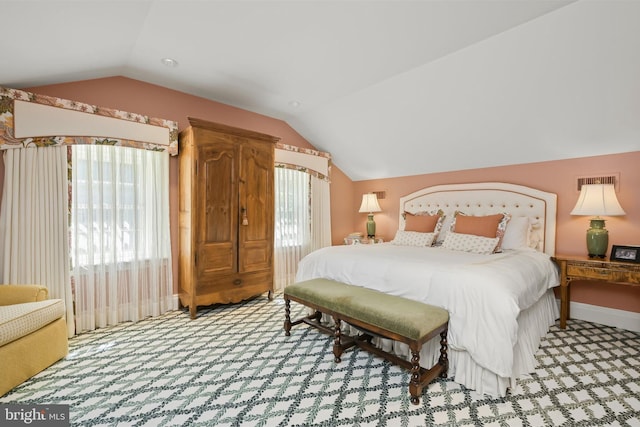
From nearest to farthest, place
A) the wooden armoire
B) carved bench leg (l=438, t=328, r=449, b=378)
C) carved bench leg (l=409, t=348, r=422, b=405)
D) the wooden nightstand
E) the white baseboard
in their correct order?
carved bench leg (l=409, t=348, r=422, b=405)
carved bench leg (l=438, t=328, r=449, b=378)
the wooden nightstand
the white baseboard
the wooden armoire

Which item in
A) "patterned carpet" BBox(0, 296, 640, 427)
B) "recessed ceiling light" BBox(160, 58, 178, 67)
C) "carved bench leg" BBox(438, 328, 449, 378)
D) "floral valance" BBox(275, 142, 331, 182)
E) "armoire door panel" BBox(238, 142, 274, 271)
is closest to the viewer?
"patterned carpet" BBox(0, 296, 640, 427)

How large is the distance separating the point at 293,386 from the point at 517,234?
2879 millimetres

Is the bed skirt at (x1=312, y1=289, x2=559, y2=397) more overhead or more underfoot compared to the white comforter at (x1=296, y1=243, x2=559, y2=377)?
more underfoot

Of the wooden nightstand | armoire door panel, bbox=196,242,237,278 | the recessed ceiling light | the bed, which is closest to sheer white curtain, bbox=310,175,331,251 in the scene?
the bed

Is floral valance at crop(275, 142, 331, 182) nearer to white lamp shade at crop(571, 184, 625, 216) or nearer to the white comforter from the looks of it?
the white comforter

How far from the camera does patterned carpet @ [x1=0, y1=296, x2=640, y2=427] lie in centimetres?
165

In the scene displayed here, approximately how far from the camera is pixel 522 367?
205 centimetres

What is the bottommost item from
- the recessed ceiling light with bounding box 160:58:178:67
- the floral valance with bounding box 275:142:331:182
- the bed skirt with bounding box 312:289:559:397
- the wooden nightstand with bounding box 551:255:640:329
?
the bed skirt with bounding box 312:289:559:397

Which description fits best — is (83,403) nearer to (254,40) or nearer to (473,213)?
(254,40)

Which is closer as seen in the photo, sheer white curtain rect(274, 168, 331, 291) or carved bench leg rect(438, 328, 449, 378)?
carved bench leg rect(438, 328, 449, 378)

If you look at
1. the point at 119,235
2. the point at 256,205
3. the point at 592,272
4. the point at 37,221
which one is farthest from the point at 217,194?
the point at 592,272

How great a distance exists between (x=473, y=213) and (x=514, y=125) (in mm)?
1195

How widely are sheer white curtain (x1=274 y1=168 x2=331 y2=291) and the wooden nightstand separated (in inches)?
123

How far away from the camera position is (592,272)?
105 inches
